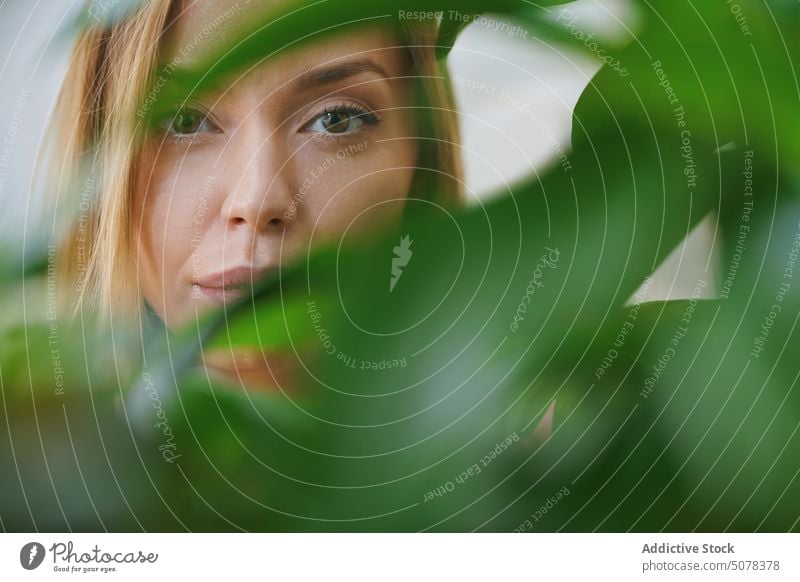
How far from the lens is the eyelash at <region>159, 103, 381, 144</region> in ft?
1.94

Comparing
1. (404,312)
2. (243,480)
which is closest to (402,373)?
(404,312)

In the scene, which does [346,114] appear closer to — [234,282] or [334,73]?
[334,73]

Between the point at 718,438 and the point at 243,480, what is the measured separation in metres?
0.40

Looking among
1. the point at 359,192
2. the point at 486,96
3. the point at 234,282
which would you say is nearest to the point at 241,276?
the point at 234,282

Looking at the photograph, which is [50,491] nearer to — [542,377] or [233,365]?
[233,365]

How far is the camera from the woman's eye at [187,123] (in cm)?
59

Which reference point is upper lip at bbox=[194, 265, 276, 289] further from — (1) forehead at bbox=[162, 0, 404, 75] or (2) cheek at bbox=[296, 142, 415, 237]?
(1) forehead at bbox=[162, 0, 404, 75]

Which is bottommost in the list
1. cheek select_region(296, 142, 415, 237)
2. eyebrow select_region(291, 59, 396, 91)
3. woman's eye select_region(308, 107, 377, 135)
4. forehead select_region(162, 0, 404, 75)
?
cheek select_region(296, 142, 415, 237)

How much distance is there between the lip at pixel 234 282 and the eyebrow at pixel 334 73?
15 centimetres

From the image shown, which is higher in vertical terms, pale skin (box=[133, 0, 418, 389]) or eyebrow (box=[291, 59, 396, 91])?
eyebrow (box=[291, 59, 396, 91])

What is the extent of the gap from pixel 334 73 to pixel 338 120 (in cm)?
4

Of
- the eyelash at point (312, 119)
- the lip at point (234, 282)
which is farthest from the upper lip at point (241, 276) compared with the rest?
the eyelash at point (312, 119)

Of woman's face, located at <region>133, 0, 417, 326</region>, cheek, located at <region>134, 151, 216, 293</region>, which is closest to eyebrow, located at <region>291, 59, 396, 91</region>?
woman's face, located at <region>133, 0, 417, 326</region>

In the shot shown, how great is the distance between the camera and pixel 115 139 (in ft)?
1.95
